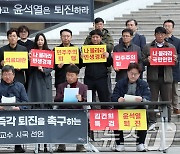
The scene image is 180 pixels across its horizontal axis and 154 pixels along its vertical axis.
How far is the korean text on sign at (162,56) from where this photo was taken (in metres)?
15.1

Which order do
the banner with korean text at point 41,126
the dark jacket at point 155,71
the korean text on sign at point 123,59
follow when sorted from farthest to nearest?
the dark jacket at point 155,71 → the korean text on sign at point 123,59 → the banner with korean text at point 41,126

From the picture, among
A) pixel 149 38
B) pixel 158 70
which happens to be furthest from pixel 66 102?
pixel 149 38

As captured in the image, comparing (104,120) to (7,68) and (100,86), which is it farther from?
(100,86)

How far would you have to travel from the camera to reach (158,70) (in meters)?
15.4

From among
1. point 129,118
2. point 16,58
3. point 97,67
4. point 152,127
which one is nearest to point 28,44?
point 16,58

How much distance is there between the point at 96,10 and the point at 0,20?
9071mm

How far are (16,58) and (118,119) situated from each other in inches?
97.9

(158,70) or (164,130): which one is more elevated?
(158,70)

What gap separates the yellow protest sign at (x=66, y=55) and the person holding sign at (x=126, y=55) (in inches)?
29.0

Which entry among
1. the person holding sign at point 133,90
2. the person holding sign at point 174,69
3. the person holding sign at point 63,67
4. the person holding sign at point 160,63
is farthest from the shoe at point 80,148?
the person holding sign at point 174,69

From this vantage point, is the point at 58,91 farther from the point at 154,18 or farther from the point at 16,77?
the point at 154,18

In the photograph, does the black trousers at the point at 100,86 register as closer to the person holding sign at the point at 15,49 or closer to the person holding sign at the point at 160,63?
the person holding sign at the point at 160,63

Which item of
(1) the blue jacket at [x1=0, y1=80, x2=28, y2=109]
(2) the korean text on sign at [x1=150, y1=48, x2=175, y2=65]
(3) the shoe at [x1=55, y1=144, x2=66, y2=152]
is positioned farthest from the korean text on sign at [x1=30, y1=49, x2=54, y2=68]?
(2) the korean text on sign at [x1=150, y1=48, x2=175, y2=65]

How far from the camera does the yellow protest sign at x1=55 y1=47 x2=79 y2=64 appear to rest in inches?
576
